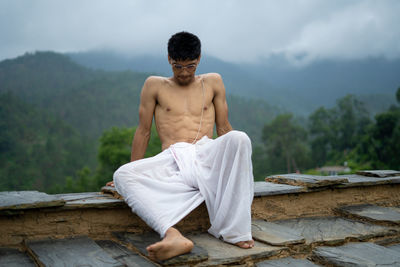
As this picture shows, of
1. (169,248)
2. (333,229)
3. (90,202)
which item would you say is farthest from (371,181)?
(90,202)

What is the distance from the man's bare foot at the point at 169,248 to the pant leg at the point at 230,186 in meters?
0.34

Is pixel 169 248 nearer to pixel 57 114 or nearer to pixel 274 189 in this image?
pixel 274 189

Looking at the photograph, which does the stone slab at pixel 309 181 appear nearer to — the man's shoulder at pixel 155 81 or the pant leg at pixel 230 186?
the pant leg at pixel 230 186

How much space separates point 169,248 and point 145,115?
125cm

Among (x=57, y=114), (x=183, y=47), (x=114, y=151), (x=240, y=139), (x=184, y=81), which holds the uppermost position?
(x=57, y=114)

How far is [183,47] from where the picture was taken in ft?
7.90

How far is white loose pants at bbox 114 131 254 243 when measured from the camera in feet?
6.36

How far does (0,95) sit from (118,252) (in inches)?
1960

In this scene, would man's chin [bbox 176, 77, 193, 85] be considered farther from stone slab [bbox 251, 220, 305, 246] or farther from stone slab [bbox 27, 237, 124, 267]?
stone slab [bbox 27, 237, 124, 267]

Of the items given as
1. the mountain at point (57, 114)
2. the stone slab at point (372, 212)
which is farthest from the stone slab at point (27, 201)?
the mountain at point (57, 114)

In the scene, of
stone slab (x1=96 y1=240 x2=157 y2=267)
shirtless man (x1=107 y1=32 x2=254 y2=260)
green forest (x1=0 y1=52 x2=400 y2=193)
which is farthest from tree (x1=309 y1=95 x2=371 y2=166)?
stone slab (x1=96 y1=240 x2=157 y2=267)

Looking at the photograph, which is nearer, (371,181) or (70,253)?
(70,253)

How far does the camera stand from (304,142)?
3972cm

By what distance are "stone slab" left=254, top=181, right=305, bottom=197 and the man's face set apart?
0.98 m
